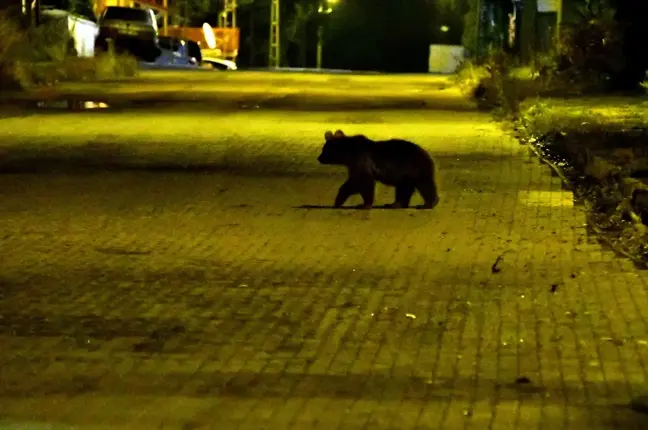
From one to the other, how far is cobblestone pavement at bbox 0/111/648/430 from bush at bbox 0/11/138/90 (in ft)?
51.1

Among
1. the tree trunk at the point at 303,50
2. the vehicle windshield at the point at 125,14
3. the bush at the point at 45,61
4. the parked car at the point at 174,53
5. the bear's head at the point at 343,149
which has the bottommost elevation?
the tree trunk at the point at 303,50

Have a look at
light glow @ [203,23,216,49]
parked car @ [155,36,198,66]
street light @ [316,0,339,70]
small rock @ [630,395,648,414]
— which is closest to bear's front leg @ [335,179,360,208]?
small rock @ [630,395,648,414]

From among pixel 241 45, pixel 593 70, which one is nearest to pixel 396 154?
pixel 593 70

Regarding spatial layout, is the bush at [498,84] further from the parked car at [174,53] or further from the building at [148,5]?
the building at [148,5]

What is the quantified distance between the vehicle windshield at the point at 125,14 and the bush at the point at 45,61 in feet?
18.7

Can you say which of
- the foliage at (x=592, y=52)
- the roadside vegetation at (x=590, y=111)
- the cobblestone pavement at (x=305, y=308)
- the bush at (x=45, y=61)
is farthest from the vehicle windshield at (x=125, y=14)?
the cobblestone pavement at (x=305, y=308)

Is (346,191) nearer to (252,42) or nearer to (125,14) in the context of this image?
(125,14)

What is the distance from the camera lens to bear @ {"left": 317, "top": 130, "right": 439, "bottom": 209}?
44.0 ft

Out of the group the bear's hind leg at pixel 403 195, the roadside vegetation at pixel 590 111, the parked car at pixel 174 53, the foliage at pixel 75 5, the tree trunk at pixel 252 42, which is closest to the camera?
the roadside vegetation at pixel 590 111

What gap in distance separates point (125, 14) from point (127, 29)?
57cm

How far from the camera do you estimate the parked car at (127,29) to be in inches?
1836

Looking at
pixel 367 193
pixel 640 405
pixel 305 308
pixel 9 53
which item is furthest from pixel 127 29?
pixel 640 405

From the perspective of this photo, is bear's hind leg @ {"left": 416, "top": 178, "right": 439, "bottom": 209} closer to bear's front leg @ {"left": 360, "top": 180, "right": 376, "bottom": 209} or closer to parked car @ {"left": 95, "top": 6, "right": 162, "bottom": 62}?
bear's front leg @ {"left": 360, "top": 180, "right": 376, "bottom": 209}

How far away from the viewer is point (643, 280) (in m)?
10.1
